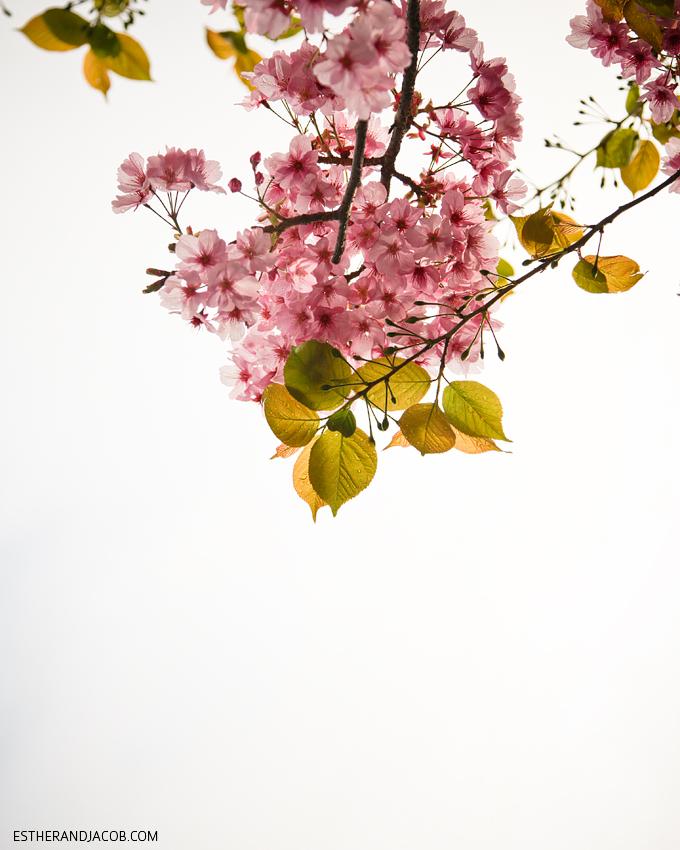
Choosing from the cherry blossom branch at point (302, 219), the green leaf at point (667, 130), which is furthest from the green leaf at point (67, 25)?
the green leaf at point (667, 130)

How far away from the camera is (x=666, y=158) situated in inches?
14.5

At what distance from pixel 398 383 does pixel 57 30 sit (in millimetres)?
195

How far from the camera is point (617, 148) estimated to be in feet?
1.14

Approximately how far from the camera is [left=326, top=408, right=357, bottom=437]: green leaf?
0.85 ft

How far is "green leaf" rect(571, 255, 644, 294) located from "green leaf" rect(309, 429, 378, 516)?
14 centimetres

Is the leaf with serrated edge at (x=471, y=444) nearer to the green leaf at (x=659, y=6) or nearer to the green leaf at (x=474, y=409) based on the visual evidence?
the green leaf at (x=474, y=409)

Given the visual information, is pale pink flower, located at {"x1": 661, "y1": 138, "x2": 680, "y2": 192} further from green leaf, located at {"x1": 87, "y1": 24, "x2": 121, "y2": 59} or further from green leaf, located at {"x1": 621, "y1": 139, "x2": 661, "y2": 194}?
green leaf, located at {"x1": 87, "y1": 24, "x2": 121, "y2": 59}

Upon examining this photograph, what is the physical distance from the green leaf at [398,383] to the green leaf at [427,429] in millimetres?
13

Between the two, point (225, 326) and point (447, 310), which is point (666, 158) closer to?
point (447, 310)

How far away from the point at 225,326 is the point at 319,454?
3.1 inches

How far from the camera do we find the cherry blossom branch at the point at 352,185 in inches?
8.9

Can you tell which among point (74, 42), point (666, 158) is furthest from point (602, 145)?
point (74, 42)

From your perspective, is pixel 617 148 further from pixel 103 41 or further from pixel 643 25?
pixel 103 41

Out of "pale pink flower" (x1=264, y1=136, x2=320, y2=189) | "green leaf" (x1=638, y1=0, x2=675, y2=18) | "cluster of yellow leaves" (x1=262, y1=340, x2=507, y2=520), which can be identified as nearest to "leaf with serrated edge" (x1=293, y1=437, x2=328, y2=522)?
"cluster of yellow leaves" (x1=262, y1=340, x2=507, y2=520)
